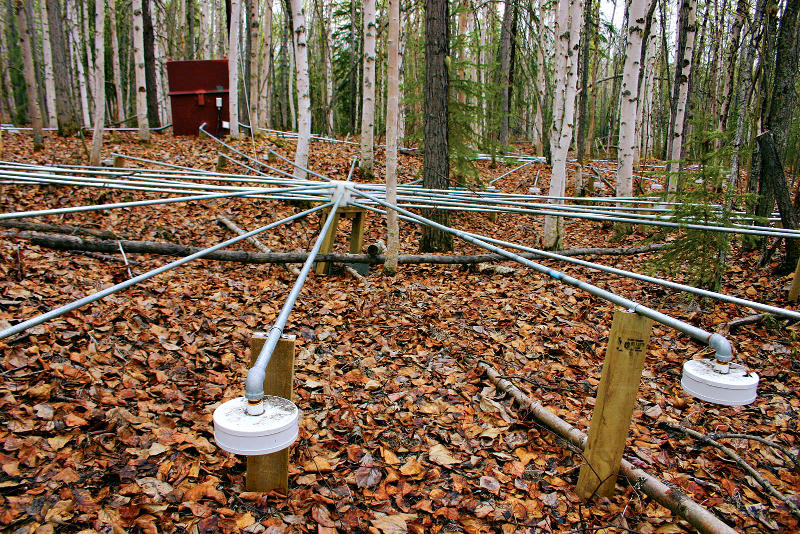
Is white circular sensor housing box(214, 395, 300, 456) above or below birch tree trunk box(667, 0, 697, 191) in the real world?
below

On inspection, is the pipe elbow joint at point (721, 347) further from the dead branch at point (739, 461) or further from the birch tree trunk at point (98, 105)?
the birch tree trunk at point (98, 105)

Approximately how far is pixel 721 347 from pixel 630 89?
7594 millimetres

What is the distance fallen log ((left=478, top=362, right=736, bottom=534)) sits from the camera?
7.59 feet

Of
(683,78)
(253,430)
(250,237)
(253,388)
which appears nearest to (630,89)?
(683,78)

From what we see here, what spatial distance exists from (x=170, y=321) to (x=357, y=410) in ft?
6.85

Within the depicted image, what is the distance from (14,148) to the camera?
9.85m

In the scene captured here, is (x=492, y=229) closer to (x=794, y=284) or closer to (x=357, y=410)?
(x=794, y=284)

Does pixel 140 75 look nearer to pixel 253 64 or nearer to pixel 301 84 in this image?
pixel 253 64

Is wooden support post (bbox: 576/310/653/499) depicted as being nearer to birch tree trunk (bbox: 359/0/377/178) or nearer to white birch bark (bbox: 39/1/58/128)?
birch tree trunk (bbox: 359/0/377/178)

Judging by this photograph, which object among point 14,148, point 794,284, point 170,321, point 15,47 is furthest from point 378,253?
point 15,47

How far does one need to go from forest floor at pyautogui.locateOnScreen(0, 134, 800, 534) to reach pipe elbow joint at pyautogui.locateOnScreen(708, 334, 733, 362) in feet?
3.94

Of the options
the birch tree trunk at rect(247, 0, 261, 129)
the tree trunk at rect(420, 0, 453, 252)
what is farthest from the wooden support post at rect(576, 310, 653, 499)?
the birch tree trunk at rect(247, 0, 261, 129)

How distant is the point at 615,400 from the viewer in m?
2.39

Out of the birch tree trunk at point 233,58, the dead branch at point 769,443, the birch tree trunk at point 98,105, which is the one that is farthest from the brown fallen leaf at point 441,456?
the birch tree trunk at point 233,58
